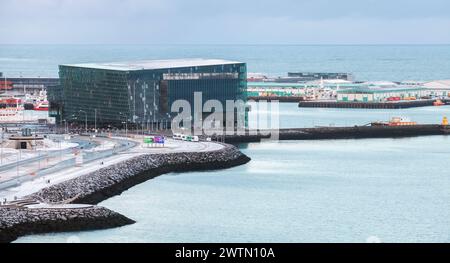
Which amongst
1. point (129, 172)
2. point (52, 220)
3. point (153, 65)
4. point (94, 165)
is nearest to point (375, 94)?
point (153, 65)

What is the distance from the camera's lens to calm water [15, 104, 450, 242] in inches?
2178

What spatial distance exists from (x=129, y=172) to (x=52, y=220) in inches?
767

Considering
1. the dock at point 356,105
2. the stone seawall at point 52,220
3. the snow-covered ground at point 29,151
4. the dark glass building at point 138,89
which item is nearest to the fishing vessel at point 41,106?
the dark glass building at point 138,89

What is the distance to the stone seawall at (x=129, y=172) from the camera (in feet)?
205

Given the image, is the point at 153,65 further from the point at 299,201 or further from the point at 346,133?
the point at 299,201

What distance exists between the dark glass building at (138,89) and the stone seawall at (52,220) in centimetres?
5231

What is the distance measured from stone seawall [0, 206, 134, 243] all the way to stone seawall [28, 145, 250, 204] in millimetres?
3865

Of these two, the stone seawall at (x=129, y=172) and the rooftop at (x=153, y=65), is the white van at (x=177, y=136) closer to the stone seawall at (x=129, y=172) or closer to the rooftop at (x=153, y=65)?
the stone seawall at (x=129, y=172)

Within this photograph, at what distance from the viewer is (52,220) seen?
Result: 5491 cm

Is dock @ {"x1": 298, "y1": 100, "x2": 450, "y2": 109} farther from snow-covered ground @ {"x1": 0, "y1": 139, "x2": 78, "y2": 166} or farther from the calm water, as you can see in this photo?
snow-covered ground @ {"x1": 0, "y1": 139, "x2": 78, "y2": 166}

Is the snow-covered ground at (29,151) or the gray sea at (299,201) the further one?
the snow-covered ground at (29,151)

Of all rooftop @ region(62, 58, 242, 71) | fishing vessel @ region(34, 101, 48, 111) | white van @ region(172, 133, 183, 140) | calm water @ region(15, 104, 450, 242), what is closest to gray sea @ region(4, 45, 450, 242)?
calm water @ region(15, 104, 450, 242)
